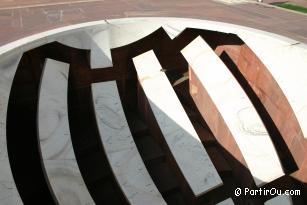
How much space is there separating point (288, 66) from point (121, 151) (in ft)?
20.4

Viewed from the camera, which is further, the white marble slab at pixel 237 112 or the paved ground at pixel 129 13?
the paved ground at pixel 129 13

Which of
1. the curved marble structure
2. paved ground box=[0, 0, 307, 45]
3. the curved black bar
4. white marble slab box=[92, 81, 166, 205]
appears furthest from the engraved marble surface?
paved ground box=[0, 0, 307, 45]

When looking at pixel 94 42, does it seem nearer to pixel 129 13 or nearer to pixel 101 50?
pixel 101 50

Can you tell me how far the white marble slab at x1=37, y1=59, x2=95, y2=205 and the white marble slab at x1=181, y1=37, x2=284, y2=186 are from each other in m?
4.76

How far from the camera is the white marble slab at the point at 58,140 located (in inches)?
295

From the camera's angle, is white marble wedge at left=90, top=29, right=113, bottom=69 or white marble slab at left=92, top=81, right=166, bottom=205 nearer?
white marble slab at left=92, top=81, right=166, bottom=205

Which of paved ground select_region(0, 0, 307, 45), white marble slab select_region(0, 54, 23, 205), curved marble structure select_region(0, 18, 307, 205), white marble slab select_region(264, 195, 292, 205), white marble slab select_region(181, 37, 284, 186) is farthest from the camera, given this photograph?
paved ground select_region(0, 0, 307, 45)

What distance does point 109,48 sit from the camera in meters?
11.9

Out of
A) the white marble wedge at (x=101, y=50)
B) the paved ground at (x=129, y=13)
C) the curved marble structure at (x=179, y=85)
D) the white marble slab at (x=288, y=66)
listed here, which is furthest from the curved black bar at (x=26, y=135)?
the white marble slab at (x=288, y=66)

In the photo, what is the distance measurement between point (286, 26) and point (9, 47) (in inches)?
440

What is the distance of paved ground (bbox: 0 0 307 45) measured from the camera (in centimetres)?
1276

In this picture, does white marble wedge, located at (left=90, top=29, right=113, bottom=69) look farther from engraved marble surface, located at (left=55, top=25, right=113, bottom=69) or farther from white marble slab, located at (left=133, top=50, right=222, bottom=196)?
white marble slab, located at (left=133, top=50, right=222, bottom=196)

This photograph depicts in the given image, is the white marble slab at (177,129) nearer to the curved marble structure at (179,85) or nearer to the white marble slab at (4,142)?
the curved marble structure at (179,85)

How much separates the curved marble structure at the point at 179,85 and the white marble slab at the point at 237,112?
1.4 inches
